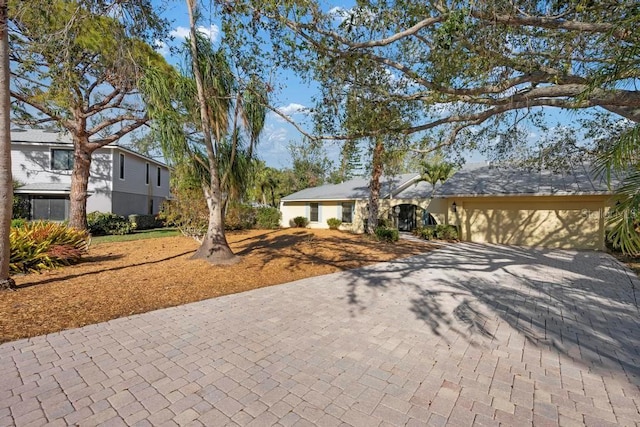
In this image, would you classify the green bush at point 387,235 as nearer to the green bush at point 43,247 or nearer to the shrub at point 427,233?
the shrub at point 427,233

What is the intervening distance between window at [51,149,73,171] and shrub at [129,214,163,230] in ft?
16.9

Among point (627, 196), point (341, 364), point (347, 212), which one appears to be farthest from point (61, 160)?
point (627, 196)

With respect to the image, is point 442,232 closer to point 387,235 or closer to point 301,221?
point 387,235

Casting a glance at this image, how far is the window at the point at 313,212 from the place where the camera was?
79.2 ft

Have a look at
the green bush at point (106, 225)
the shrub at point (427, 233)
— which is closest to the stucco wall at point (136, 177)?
the green bush at point (106, 225)

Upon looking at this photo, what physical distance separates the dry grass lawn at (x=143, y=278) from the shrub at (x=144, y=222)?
7191 millimetres

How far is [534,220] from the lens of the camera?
1472cm

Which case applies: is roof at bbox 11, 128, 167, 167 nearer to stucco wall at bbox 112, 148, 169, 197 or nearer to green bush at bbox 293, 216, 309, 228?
stucco wall at bbox 112, 148, 169, 197

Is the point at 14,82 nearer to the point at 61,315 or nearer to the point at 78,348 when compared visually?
the point at 61,315

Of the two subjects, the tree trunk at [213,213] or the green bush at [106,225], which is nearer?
the tree trunk at [213,213]

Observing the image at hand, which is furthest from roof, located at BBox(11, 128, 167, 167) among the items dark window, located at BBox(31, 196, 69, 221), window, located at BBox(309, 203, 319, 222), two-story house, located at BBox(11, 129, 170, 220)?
window, located at BBox(309, 203, 319, 222)

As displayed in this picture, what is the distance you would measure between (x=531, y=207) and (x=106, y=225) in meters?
22.4

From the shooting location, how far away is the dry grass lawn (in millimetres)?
4766

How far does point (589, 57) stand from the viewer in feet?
21.0
